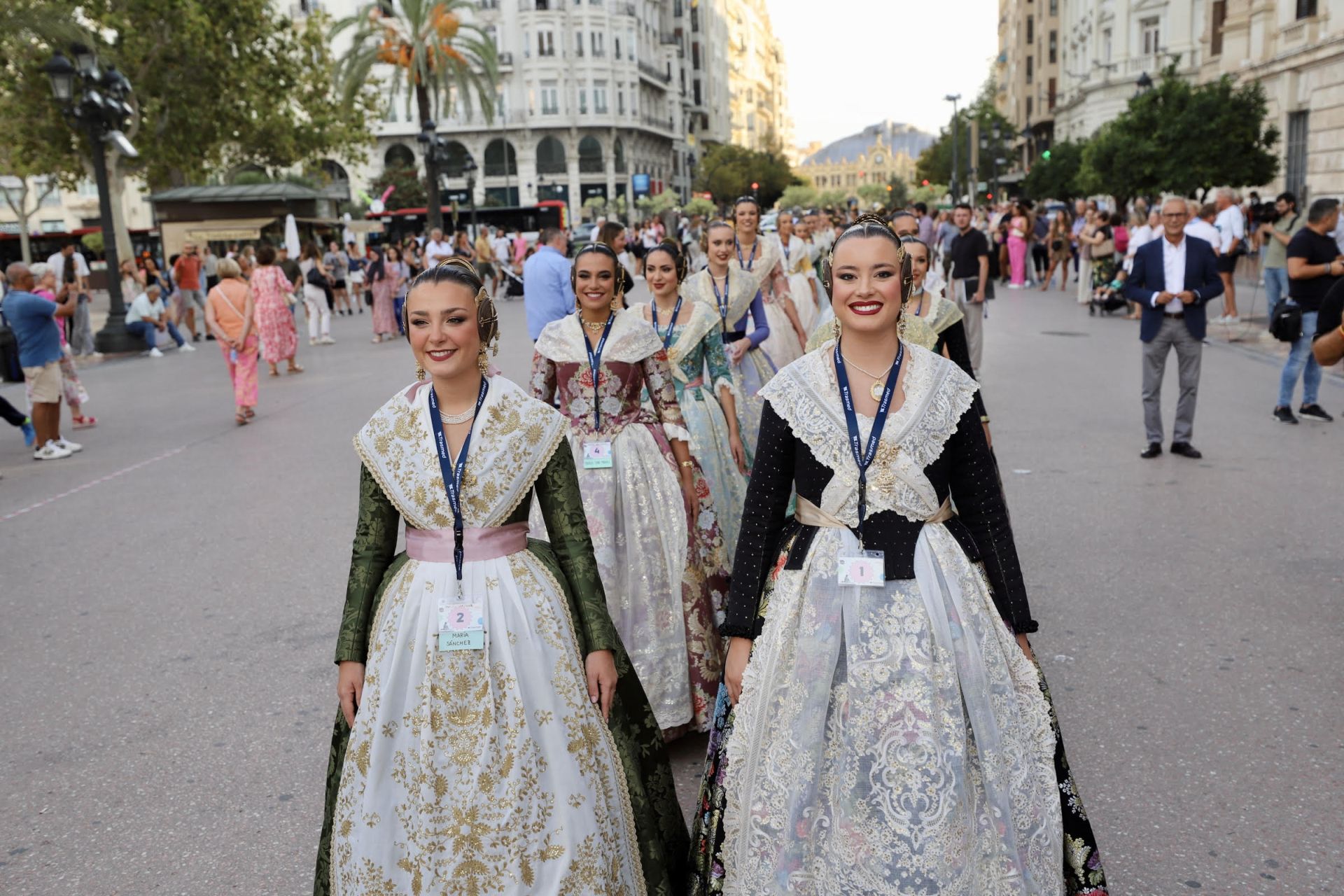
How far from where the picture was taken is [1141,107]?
89.0 ft

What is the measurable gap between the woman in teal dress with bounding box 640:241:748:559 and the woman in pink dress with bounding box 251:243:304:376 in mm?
11575

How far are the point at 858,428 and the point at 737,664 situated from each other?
69 centimetres

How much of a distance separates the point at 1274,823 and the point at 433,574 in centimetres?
285

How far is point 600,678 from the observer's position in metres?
3.00

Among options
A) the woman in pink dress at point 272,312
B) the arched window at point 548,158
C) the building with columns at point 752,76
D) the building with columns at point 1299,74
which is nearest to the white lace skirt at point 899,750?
the woman in pink dress at point 272,312

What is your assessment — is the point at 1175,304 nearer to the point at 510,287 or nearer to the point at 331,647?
the point at 331,647

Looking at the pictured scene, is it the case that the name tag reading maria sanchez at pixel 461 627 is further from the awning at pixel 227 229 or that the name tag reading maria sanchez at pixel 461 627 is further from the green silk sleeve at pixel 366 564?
the awning at pixel 227 229

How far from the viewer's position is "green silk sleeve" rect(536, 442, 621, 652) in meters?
3.05

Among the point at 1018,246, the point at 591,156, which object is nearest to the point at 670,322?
the point at 1018,246

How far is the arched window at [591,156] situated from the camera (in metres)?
81.9

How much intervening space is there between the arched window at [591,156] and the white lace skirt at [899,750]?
81733mm

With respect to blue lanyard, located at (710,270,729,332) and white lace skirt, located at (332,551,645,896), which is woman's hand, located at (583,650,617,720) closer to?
white lace skirt, located at (332,551,645,896)

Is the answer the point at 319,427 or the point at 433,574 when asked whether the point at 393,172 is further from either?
the point at 433,574

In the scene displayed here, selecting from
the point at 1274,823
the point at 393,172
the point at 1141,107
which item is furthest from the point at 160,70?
the point at 393,172
